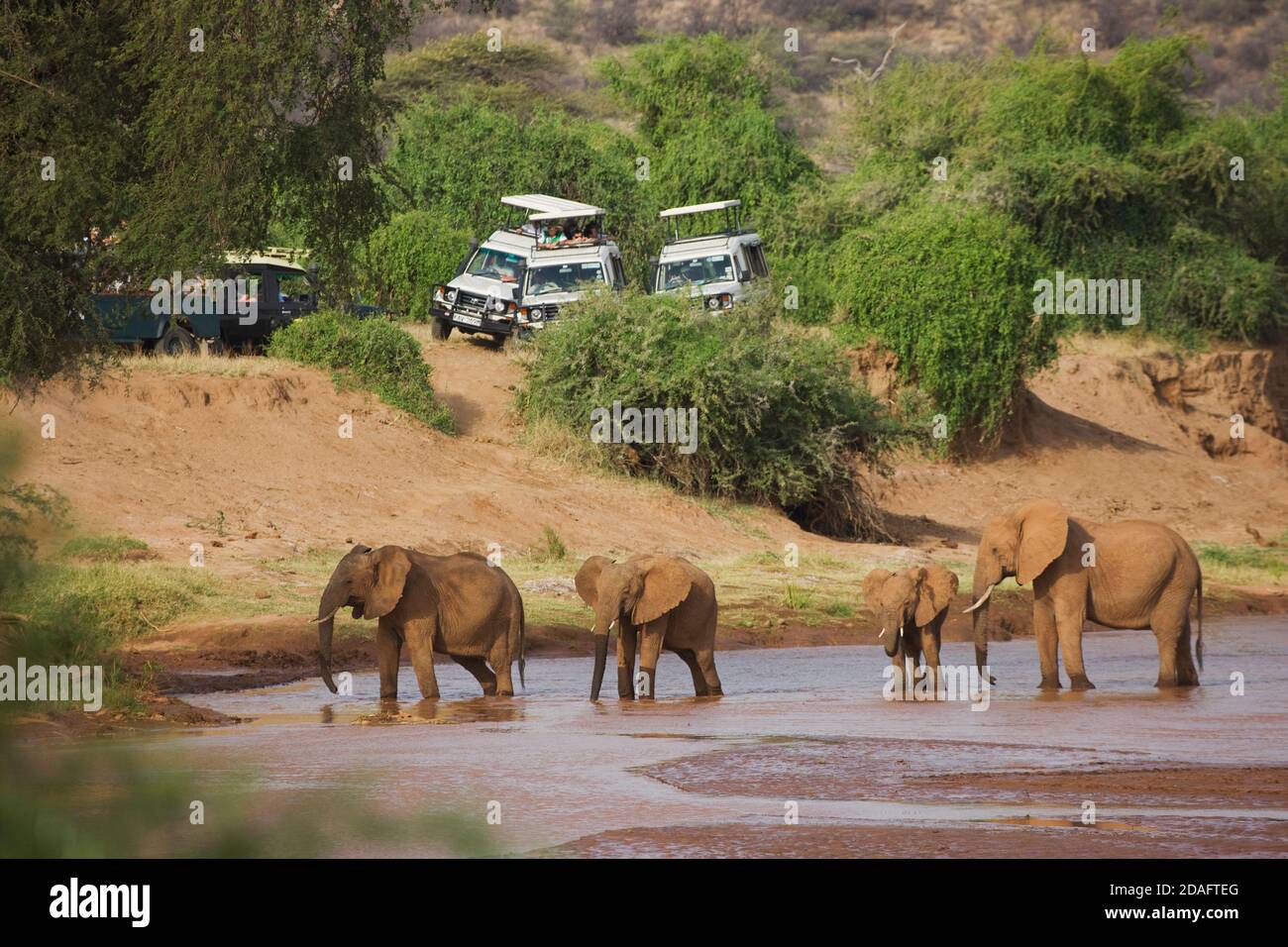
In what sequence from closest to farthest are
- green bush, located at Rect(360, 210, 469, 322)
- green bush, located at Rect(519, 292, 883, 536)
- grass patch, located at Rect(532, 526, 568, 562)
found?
grass patch, located at Rect(532, 526, 568, 562) → green bush, located at Rect(519, 292, 883, 536) → green bush, located at Rect(360, 210, 469, 322)

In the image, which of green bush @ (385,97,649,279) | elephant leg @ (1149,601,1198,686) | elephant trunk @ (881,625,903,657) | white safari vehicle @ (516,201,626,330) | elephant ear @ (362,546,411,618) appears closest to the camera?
elephant ear @ (362,546,411,618)

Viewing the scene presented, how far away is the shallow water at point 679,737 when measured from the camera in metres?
8.51

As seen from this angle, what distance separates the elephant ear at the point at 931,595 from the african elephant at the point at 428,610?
124 inches

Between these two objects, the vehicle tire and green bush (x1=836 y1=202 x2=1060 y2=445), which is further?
green bush (x1=836 y1=202 x2=1060 y2=445)

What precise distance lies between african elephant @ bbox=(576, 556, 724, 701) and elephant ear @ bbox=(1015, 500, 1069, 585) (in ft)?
8.09

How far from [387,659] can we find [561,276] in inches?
736

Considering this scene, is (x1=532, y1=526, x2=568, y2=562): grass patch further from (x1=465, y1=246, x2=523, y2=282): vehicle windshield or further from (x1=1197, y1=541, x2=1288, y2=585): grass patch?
(x1=465, y1=246, x2=523, y2=282): vehicle windshield

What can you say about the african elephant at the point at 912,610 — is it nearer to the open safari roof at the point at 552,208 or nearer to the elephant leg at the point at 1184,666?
the elephant leg at the point at 1184,666

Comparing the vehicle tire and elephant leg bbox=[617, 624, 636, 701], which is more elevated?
the vehicle tire

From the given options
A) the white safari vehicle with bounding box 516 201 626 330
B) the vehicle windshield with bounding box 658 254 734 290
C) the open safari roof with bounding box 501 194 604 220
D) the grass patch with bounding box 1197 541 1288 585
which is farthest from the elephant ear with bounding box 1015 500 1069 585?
the open safari roof with bounding box 501 194 604 220

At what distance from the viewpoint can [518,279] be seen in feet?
104

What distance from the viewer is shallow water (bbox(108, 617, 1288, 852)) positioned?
8.51 meters

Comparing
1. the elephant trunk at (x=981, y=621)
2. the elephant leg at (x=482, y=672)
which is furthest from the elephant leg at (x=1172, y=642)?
the elephant leg at (x=482, y=672)

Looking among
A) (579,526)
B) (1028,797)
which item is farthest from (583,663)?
(1028,797)
